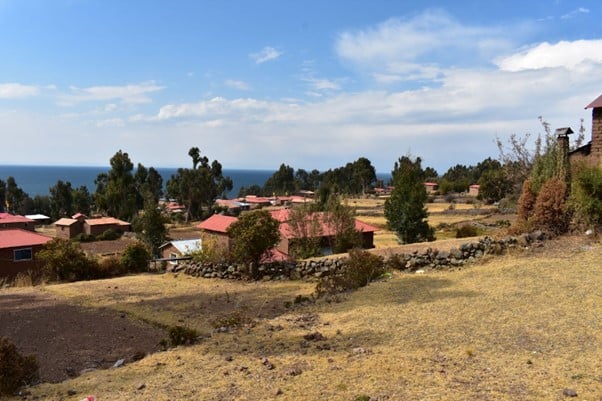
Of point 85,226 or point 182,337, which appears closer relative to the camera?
point 182,337

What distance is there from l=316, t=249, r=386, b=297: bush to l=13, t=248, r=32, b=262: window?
21.6 m

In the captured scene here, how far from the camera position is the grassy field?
6.32 m

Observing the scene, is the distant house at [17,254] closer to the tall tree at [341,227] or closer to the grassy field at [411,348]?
the tall tree at [341,227]

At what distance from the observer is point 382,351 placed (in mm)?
7691

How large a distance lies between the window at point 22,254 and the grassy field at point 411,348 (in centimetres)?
1944

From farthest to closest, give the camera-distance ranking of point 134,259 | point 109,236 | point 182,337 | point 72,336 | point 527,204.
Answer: point 109,236, point 134,259, point 527,204, point 72,336, point 182,337

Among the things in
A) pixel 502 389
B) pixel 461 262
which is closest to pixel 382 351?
pixel 502 389

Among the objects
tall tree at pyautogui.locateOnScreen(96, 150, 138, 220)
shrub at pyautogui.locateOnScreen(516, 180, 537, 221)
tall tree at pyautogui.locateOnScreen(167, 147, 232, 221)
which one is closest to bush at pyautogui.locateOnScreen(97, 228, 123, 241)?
tall tree at pyautogui.locateOnScreen(96, 150, 138, 220)

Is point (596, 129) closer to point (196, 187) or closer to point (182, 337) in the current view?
point (182, 337)

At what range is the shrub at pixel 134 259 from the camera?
1062 inches

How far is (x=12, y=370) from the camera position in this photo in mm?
7777

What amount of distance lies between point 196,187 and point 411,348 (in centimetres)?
7818

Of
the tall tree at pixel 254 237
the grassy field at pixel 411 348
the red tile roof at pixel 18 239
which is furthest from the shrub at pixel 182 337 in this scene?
the red tile roof at pixel 18 239

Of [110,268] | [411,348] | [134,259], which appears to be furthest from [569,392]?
[134,259]
